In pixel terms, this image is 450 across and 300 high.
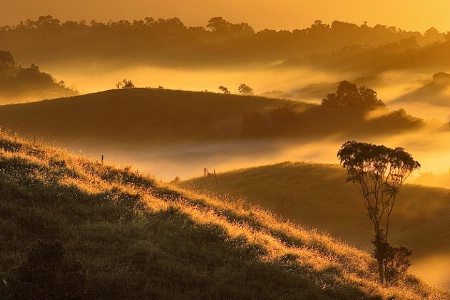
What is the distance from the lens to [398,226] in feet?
185

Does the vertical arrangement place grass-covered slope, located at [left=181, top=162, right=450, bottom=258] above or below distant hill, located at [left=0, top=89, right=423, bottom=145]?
below

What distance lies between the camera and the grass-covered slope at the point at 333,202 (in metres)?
53.5

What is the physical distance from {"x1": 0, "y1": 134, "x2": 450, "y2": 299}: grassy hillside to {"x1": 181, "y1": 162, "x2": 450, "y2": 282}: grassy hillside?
22953 mm

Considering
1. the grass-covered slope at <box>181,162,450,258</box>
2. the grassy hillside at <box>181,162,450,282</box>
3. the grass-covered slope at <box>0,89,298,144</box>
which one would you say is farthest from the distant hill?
the grass-covered slope at <box>181,162,450,258</box>

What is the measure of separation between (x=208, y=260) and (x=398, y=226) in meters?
38.3

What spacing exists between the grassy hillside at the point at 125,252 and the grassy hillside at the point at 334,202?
23.0 metres

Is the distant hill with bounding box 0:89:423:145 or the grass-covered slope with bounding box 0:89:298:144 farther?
the distant hill with bounding box 0:89:423:145

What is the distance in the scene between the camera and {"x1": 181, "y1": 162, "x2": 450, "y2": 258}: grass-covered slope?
5350 centimetres

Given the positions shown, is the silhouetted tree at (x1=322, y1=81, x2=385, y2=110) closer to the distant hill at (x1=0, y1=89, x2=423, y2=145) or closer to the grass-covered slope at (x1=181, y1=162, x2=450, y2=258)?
the distant hill at (x1=0, y1=89, x2=423, y2=145)

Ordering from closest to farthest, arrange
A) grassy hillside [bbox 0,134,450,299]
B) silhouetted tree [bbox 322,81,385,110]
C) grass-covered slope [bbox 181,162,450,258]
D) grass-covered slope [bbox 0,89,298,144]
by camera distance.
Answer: grassy hillside [bbox 0,134,450,299] < grass-covered slope [bbox 181,162,450,258] < grass-covered slope [bbox 0,89,298,144] < silhouetted tree [bbox 322,81,385,110]

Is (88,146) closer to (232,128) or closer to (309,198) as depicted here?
(232,128)

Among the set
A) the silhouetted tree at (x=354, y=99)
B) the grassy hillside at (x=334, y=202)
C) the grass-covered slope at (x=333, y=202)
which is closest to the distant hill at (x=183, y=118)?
the silhouetted tree at (x=354, y=99)

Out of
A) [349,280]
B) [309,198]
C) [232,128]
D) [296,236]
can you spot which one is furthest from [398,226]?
[232,128]

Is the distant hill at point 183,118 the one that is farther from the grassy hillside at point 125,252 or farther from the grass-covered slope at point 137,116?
the grassy hillside at point 125,252
